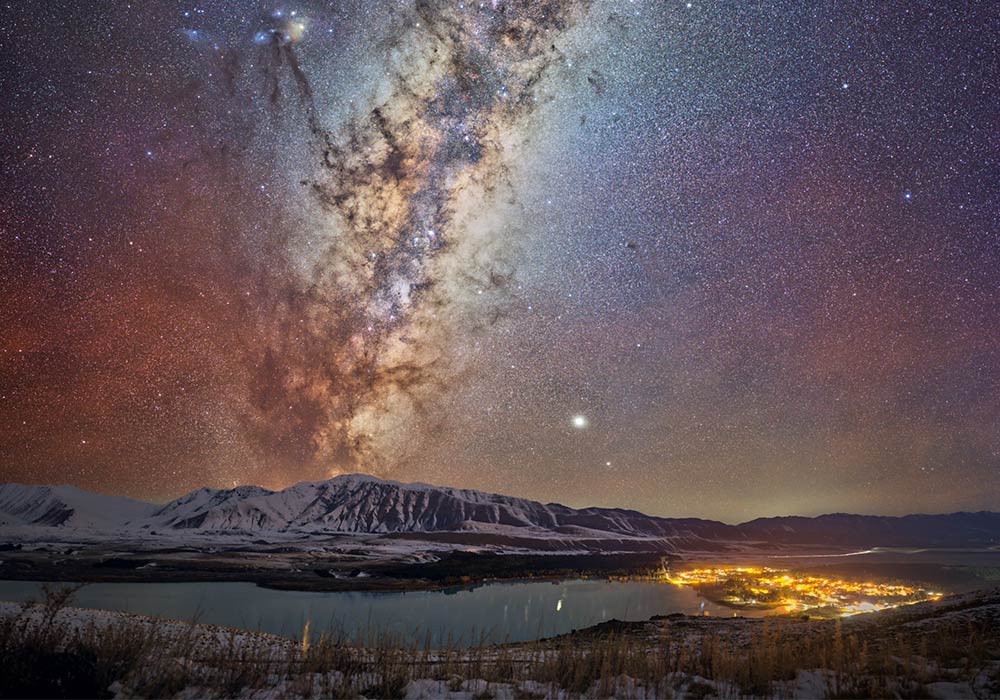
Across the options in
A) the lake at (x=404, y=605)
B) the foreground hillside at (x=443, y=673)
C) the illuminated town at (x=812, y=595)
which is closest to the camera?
the foreground hillside at (x=443, y=673)

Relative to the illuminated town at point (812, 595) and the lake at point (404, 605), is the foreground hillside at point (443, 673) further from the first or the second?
the illuminated town at point (812, 595)

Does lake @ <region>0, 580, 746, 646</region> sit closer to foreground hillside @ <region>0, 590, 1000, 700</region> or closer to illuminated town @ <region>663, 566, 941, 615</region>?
illuminated town @ <region>663, 566, 941, 615</region>

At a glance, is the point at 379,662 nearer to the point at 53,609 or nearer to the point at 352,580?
the point at 53,609

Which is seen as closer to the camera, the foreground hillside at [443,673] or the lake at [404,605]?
the foreground hillside at [443,673]

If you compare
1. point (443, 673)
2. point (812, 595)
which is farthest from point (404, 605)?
point (443, 673)

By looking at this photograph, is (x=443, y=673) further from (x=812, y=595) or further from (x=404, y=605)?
(x=812, y=595)

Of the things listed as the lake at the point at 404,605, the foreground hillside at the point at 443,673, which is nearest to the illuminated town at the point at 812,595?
the lake at the point at 404,605
